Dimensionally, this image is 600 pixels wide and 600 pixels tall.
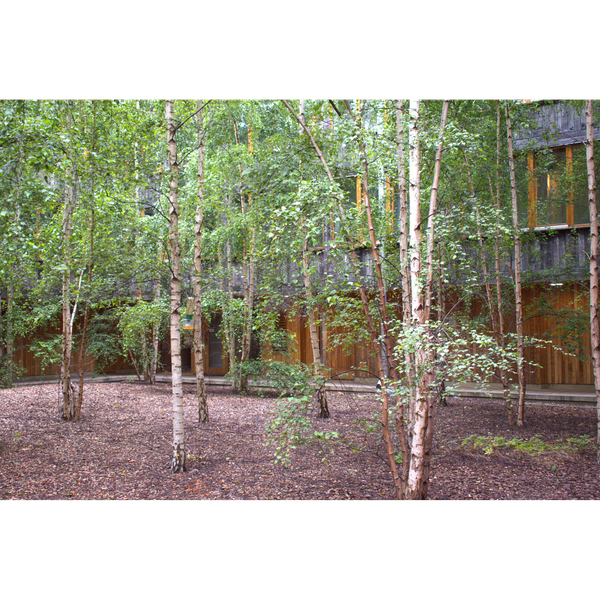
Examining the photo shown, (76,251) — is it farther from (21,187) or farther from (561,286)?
(561,286)

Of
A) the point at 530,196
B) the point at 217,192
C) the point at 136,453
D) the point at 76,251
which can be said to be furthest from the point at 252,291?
the point at 530,196

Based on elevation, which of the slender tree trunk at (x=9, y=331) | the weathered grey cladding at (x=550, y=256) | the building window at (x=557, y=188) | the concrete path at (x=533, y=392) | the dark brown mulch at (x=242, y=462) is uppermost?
the building window at (x=557, y=188)

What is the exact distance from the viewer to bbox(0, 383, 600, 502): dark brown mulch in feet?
17.3

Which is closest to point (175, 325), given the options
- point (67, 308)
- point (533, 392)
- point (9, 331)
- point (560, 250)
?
point (67, 308)

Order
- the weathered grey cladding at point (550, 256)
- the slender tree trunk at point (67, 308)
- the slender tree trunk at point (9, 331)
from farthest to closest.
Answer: the slender tree trunk at point (9, 331)
the weathered grey cladding at point (550, 256)
the slender tree trunk at point (67, 308)

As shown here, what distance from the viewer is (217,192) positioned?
35.2 feet

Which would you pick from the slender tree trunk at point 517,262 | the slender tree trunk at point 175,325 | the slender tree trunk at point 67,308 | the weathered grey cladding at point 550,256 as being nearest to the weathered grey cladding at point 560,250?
the weathered grey cladding at point 550,256

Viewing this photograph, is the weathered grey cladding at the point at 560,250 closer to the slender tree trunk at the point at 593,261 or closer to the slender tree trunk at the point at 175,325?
the slender tree trunk at the point at 593,261

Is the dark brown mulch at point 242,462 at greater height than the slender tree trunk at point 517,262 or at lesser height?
lesser

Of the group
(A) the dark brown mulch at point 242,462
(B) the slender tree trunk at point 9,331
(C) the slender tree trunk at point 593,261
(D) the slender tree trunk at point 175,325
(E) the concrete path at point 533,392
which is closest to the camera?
(A) the dark brown mulch at point 242,462

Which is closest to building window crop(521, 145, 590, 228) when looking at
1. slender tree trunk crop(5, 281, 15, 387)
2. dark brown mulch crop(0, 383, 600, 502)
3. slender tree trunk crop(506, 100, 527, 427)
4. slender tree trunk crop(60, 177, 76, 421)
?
slender tree trunk crop(506, 100, 527, 427)

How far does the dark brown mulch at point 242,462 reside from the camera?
5.27 meters

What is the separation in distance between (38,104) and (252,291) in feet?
24.1

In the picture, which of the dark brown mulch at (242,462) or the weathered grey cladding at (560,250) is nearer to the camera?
the dark brown mulch at (242,462)
